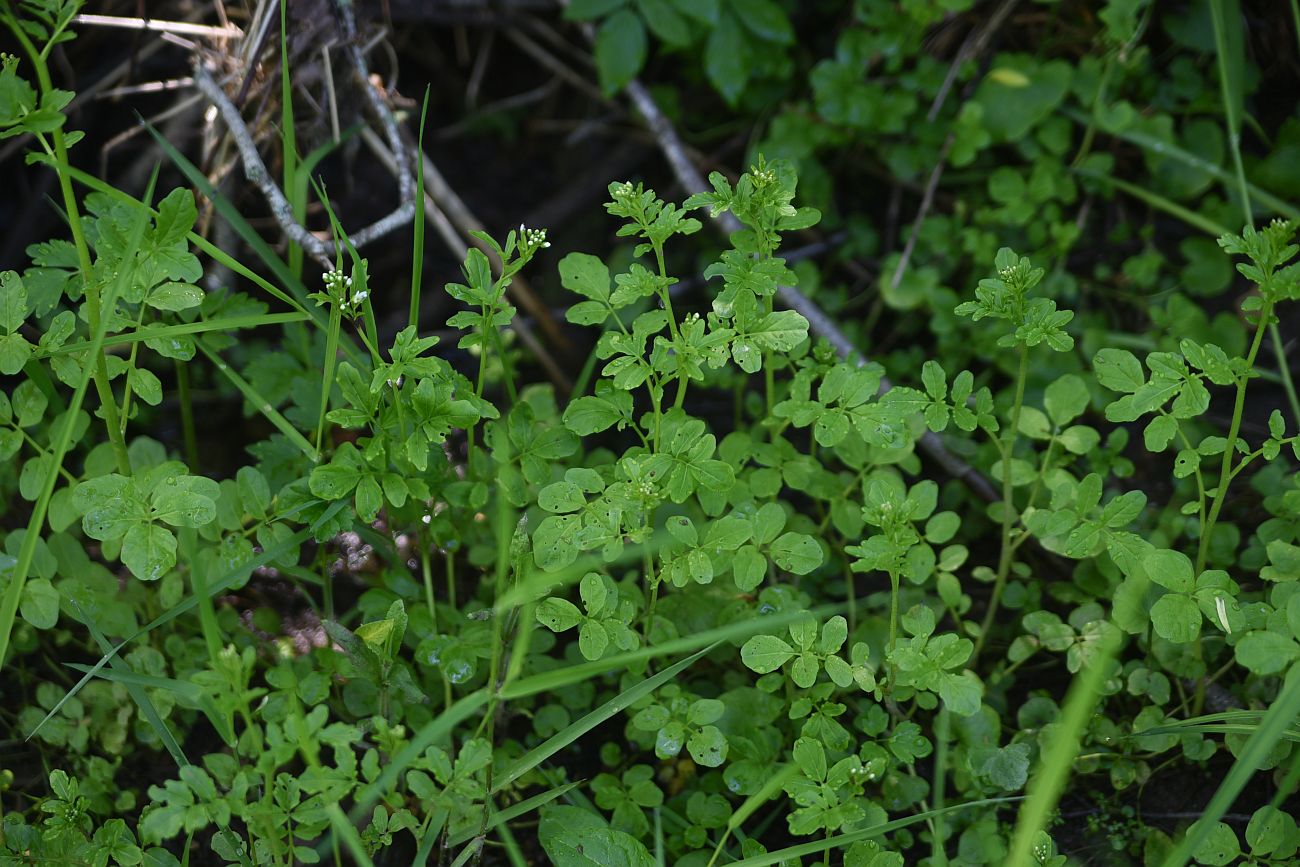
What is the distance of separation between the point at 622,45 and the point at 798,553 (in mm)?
1680

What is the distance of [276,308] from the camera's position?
2814 millimetres

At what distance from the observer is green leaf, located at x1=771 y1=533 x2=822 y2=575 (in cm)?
181

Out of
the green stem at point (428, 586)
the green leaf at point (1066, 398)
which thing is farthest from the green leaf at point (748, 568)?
the green leaf at point (1066, 398)

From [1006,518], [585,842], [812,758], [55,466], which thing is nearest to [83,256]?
[55,466]

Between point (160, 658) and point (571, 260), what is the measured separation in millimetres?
1068

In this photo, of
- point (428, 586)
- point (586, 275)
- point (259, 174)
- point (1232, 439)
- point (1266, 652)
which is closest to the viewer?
point (1266, 652)

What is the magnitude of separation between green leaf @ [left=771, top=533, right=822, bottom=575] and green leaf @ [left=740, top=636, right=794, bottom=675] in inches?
5.4

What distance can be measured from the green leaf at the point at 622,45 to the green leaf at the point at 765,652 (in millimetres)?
1759

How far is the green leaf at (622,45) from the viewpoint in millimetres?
2857

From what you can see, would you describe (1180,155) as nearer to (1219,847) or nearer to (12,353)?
(1219,847)

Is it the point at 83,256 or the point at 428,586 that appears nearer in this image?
the point at 83,256

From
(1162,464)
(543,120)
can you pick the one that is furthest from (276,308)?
(1162,464)

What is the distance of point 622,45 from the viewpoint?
9.37 ft

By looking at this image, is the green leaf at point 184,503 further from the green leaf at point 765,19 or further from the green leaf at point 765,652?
the green leaf at point 765,19
